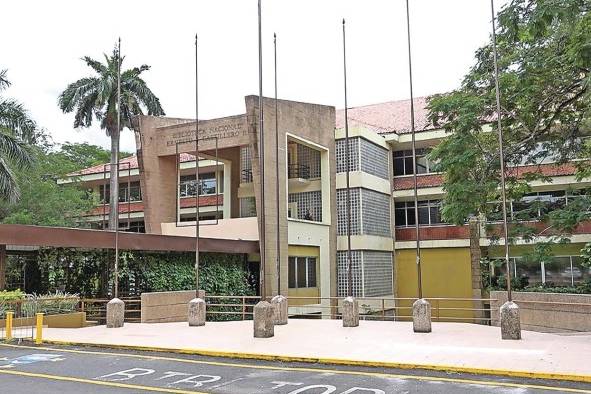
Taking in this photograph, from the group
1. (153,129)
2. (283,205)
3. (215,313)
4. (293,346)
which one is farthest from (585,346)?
(153,129)

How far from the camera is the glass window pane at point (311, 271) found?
29688mm

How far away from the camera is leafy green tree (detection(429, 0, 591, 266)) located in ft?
63.1

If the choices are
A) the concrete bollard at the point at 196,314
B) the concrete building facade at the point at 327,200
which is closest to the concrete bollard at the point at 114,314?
the concrete bollard at the point at 196,314

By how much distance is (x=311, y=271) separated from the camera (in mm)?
29859

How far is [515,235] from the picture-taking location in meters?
22.0

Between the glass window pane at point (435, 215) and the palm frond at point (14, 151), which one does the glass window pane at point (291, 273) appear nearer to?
the glass window pane at point (435, 215)

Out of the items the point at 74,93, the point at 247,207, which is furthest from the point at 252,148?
the point at 74,93

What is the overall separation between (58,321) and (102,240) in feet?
9.91

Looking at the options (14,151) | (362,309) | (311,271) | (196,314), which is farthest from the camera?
(311,271)

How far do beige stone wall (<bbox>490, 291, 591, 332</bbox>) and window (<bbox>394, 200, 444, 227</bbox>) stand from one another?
1467 centimetres

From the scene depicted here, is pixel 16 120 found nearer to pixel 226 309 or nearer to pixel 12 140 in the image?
pixel 12 140

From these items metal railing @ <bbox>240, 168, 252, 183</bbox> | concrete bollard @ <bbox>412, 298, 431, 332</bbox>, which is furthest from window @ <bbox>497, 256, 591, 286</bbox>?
concrete bollard @ <bbox>412, 298, 431, 332</bbox>

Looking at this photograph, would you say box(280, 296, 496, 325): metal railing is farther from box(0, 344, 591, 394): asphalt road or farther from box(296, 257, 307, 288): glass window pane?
box(0, 344, 591, 394): asphalt road

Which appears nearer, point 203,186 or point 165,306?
point 165,306
